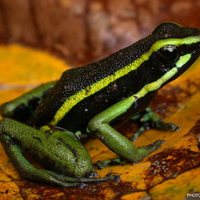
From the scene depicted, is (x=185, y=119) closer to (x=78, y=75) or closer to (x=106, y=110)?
(x=106, y=110)

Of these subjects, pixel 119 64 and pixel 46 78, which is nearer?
pixel 119 64

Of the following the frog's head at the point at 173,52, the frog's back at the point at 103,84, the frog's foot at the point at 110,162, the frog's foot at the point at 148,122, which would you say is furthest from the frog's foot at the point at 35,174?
the frog's head at the point at 173,52

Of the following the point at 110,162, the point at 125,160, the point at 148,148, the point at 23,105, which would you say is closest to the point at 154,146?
the point at 148,148

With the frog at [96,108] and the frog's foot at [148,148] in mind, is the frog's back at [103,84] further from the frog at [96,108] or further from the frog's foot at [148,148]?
the frog's foot at [148,148]

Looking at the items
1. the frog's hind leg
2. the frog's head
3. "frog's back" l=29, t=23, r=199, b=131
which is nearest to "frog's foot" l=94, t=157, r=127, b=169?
"frog's back" l=29, t=23, r=199, b=131

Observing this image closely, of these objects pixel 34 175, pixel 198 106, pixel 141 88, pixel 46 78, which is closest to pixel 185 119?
pixel 198 106
